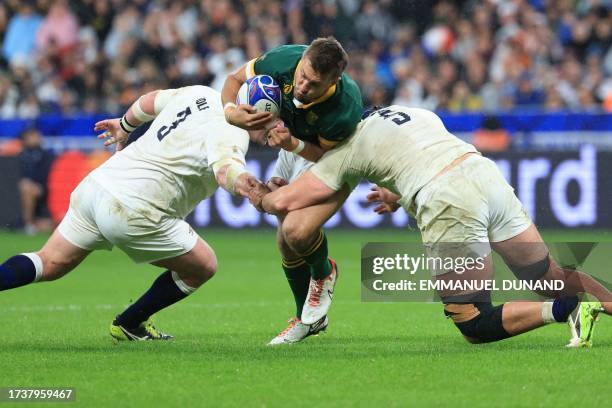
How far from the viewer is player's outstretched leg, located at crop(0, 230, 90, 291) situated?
782cm

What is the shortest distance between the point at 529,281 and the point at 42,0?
17310 millimetres

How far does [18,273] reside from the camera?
782 cm

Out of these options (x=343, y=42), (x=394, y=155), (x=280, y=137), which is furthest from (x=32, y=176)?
(x=394, y=155)

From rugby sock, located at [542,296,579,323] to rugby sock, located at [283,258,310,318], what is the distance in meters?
1.92

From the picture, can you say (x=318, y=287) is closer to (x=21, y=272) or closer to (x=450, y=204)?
(x=450, y=204)

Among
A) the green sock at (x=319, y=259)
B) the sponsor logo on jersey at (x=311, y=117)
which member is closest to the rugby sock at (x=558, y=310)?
the green sock at (x=319, y=259)

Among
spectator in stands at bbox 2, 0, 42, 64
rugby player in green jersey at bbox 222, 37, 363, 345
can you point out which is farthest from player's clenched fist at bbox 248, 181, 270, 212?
spectator in stands at bbox 2, 0, 42, 64

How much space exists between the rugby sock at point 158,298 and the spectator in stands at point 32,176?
11.2 m

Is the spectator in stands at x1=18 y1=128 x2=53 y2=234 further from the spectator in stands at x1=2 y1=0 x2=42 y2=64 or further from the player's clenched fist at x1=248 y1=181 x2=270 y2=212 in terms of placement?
the player's clenched fist at x1=248 y1=181 x2=270 y2=212

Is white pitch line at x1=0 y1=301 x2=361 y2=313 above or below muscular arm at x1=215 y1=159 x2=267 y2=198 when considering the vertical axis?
below

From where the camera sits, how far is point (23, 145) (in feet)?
63.3

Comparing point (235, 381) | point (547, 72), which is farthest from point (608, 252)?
point (235, 381)

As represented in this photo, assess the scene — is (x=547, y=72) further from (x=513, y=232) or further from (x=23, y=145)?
(x=513, y=232)

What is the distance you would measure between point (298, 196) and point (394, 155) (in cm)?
67
